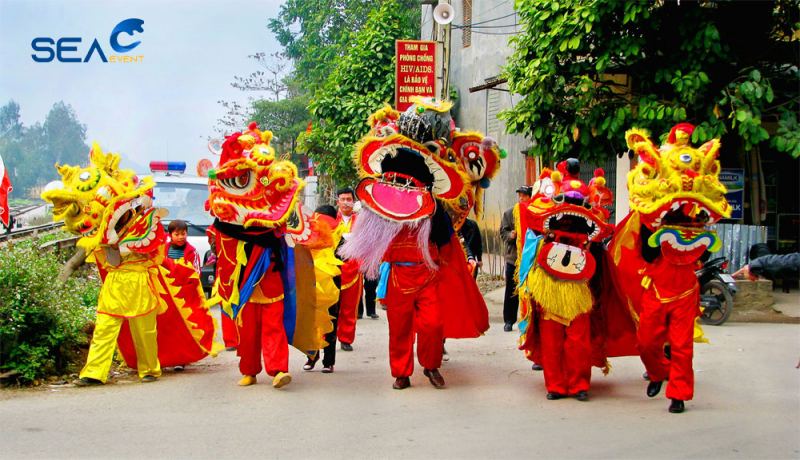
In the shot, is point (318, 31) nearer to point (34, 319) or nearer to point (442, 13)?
point (442, 13)

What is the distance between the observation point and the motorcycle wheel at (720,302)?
10742mm

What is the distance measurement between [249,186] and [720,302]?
21.0ft

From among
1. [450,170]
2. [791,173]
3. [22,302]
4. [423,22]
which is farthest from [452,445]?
[423,22]

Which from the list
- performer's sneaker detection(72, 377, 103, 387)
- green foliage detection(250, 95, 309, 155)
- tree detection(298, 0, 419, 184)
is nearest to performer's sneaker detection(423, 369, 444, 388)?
performer's sneaker detection(72, 377, 103, 387)

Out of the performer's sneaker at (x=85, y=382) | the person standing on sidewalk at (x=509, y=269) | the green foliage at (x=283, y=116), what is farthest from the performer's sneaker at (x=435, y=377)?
the green foliage at (x=283, y=116)

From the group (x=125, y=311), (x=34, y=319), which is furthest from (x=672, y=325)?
(x=34, y=319)

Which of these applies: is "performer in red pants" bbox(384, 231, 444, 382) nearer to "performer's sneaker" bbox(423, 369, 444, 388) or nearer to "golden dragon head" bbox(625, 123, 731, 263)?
"performer's sneaker" bbox(423, 369, 444, 388)

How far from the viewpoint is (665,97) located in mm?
11641

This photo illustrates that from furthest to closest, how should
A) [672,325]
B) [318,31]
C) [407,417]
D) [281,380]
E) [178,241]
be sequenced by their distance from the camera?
[318,31] → [178,241] → [281,380] → [672,325] → [407,417]

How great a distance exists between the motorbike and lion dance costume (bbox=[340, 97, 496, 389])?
4.45 metres

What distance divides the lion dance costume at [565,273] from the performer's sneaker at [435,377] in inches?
36.5

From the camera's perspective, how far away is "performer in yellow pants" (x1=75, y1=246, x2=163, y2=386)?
732cm

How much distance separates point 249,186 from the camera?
7.29 metres

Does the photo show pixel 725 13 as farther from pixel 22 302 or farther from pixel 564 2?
pixel 22 302
